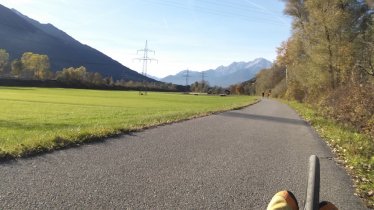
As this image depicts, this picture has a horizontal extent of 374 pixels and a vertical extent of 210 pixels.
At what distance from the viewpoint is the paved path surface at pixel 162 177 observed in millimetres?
6645

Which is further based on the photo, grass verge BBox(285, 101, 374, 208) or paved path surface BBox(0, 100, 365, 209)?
grass verge BBox(285, 101, 374, 208)

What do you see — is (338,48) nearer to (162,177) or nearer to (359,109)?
(359,109)

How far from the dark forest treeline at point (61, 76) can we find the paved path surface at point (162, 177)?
344 feet

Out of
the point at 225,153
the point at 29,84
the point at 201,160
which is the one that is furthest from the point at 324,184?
the point at 29,84

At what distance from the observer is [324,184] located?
887cm

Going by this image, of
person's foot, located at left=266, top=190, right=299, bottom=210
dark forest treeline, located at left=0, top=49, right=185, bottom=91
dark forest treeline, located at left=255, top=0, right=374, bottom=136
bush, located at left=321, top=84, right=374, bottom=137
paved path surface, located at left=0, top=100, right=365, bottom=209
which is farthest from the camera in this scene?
dark forest treeline, located at left=0, top=49, right=185, bottom=91

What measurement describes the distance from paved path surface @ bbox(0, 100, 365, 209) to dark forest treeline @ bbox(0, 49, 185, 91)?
10489cm

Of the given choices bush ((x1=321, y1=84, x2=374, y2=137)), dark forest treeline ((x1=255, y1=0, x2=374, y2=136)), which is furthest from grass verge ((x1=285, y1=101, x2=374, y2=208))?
dark forest treeline ((x1=255, y1=0, x2=374, y2=136))

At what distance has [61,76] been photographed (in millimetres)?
132375

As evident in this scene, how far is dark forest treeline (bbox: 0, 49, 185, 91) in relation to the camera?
12069cm

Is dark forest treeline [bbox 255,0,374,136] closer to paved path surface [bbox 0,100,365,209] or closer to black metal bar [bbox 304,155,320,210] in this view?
paved path surface [bbox 0,100,365,209]

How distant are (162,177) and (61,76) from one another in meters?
129

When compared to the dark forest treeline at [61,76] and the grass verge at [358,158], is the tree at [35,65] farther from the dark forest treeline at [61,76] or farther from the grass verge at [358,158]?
the grass verge at [358,158]

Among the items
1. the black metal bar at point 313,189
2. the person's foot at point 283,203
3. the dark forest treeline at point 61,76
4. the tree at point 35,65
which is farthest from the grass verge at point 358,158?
the tree at point 35,65
